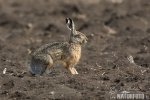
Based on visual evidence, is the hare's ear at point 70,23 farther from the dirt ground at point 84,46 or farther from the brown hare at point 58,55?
the dirt ground at point 84,46

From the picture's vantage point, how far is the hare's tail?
12.6m

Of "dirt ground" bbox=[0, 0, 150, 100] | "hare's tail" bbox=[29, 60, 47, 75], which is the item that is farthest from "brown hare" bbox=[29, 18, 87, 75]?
"dirt ground" bbox=[0, 0, 150, 100]

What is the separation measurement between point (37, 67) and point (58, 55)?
494 millimetres

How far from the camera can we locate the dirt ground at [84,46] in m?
11.3

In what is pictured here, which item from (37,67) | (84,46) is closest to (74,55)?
(37,67)

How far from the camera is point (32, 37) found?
802 inches

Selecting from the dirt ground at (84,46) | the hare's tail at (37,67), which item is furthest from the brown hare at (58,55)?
the dirt ground at (84,46)

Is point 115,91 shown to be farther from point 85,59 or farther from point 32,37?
point 32,37

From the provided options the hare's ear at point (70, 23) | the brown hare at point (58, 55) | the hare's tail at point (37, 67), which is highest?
the hare's ear at point (70, 23)

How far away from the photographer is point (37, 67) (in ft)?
41.4

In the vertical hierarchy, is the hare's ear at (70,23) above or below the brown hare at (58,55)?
above

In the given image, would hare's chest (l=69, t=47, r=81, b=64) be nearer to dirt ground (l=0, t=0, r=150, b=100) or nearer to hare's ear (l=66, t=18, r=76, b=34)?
dirt ground (l=0, t=0, r=150, b=100)

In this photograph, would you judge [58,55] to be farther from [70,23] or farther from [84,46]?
[84,46]

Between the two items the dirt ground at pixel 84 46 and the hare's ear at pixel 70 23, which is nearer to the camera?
the dirt ground at pixel 84 46
